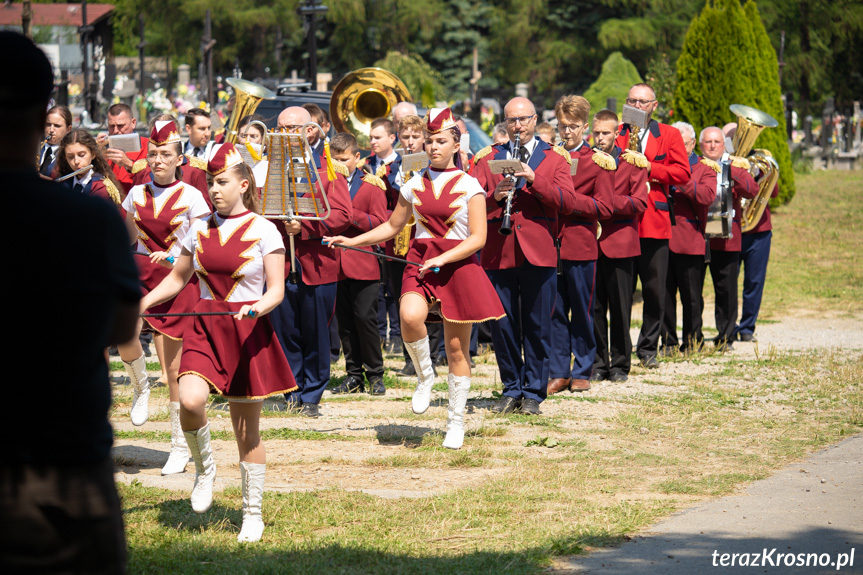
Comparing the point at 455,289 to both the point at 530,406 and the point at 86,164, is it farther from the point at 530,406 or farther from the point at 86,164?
the point at 86,164

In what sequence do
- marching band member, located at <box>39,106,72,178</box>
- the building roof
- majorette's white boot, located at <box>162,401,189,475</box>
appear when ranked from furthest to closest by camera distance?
1. the building roof
2. marching band member, located at <box>39,106,72,178</box>
3. majorette's white boot, located at <box>162,401,189,475</box>

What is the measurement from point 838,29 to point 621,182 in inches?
1751

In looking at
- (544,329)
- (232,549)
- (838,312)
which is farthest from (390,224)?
(838,312)

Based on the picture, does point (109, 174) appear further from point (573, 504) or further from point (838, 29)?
point (838, 29)

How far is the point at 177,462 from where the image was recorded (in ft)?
21.7

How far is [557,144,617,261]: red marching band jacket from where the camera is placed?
908cm

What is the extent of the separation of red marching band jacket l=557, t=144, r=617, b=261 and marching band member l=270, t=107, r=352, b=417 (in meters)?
1.80

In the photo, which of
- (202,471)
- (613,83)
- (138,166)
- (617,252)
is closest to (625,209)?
(617,252)

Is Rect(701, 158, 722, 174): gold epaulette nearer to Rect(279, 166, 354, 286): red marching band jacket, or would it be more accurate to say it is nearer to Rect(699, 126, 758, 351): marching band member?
Rect(699, 126, 758, 351): marching band member

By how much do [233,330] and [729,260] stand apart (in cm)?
733

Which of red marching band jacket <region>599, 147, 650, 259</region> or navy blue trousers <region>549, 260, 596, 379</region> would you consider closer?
navy blue trousers <region>549, 260, 596, 379</region>

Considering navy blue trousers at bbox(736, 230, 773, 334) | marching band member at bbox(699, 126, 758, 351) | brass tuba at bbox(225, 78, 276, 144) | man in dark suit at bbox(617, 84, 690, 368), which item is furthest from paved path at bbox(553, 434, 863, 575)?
brass tuba at bbox(225, 78, 276, 144)

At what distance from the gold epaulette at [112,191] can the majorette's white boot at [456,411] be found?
2.70m

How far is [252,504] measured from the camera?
17.3ft
